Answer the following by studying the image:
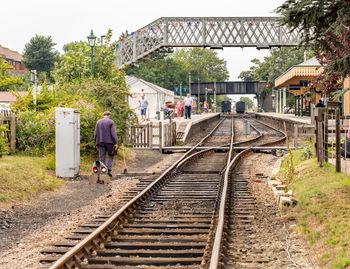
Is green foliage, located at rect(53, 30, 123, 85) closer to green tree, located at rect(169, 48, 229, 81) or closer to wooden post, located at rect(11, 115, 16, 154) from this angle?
wooden post, located at rect(11, 115, 16, 154)

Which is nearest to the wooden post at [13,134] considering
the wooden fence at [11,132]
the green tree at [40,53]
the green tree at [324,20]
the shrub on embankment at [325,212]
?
the wooden fence at [11,132]

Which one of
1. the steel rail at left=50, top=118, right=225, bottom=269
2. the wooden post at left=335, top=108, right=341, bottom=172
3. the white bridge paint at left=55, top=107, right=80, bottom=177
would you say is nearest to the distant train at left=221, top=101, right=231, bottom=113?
the white bridge paint at left=55, top=107, right=80, bottom=177

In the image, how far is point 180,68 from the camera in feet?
365

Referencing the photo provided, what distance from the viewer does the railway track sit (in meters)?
6.12

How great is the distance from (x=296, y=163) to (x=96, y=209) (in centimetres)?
751

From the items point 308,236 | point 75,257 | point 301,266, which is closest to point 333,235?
point 308,236

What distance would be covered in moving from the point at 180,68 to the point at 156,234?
104747mm

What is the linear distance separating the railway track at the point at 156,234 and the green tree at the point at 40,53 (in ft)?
276

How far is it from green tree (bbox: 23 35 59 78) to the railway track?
84159 mm

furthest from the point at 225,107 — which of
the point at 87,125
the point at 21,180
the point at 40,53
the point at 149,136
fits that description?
the point at 21,180

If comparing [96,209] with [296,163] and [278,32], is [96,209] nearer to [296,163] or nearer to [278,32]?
[296,163]

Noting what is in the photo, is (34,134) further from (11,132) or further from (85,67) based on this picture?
(85,67)

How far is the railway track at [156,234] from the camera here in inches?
241

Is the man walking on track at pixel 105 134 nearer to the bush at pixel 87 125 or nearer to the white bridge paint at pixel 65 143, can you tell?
the white bridge paint at pixel 65 143
